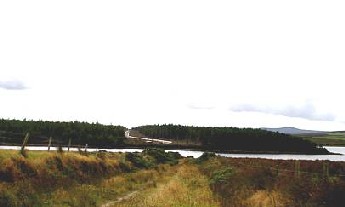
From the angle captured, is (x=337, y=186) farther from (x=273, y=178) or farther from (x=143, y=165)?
(x=143, y=165)

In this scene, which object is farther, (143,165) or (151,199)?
(143,165)

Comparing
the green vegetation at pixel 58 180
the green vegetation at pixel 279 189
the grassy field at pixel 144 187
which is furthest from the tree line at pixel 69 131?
the green vegetation at pixel 279 189

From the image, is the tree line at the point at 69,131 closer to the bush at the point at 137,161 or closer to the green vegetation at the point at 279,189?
the bush at the point at 137,161

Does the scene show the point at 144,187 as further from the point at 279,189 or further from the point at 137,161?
the point at 137,161

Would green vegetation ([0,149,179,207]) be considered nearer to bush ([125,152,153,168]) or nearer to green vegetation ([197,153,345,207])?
green vegetation ([197,153,345,207])

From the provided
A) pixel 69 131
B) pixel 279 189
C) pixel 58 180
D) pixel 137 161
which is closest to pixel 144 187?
pixel 58 180

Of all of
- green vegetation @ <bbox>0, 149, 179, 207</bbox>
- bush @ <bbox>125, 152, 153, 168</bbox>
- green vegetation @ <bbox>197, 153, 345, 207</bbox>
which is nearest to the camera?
green vegetation @ <bbox>197, 153, 345, 207</bbox>

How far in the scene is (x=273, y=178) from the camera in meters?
25.9

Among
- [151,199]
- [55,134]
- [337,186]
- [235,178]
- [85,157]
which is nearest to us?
[337,186]

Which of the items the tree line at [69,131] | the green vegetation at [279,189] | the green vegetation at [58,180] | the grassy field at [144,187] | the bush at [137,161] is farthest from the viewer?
the tree line at [69,131]

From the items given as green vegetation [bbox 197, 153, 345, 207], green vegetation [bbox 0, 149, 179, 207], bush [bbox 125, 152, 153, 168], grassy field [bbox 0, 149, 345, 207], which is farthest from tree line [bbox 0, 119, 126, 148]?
green vegetation [bbox 197, 153, 345, 207]

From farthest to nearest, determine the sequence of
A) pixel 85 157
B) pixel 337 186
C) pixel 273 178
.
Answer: pixel 85 157 < pixel 273 178 < pixel 337 186

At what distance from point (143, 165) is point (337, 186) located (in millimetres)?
34294

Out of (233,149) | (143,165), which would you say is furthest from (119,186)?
(233,149)
